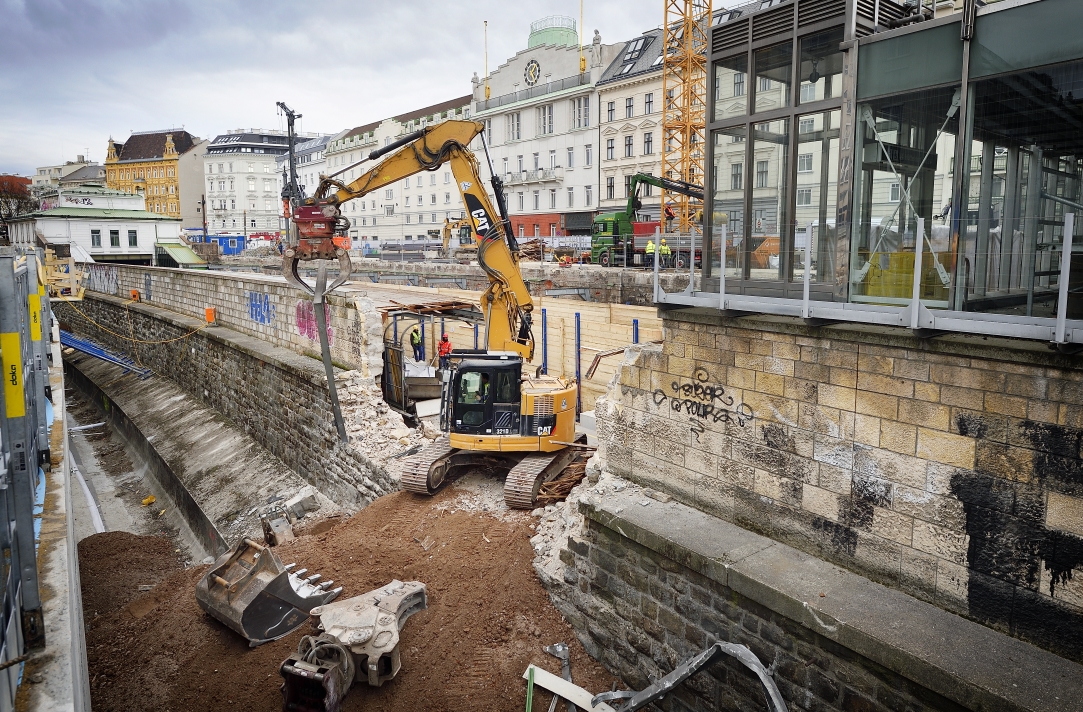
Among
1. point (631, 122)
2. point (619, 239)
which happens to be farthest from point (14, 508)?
point (631, 122)

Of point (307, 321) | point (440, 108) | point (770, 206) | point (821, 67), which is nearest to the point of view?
point (821, 67)

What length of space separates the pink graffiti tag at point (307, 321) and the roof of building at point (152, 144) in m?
88.7

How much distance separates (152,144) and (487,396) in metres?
99.3

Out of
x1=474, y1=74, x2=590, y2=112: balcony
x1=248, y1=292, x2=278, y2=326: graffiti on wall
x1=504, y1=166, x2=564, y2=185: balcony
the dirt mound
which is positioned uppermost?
x1=474, y1=74, x2=590, y2=112: balcony

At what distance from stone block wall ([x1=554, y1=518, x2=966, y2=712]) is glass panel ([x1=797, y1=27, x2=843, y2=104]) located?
4429 millimetres

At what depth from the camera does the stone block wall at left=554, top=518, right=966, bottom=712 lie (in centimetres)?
520

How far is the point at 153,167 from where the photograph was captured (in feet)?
297

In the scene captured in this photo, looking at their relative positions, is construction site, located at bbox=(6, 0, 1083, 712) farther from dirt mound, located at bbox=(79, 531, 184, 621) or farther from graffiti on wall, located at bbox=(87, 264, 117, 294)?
graffiti on wall, located at bbox=(87, 264, 117, 294)

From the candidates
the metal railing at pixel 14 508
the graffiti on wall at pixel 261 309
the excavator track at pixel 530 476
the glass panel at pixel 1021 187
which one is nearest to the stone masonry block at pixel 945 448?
the glass panel at pixel 1021 187

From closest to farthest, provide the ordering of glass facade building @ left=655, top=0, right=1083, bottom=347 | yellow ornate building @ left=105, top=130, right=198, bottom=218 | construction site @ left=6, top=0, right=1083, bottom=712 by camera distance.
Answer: construction site @ left=6, top=0, right=1083, bottom=712
glass facade building @ left=655, top=0, right=1083, bottom=347
yellow ornate building @ left=105, top=130, right=198, bottom=218

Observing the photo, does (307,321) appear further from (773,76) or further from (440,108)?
(440,108)

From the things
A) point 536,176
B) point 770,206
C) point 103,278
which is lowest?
point 103,278

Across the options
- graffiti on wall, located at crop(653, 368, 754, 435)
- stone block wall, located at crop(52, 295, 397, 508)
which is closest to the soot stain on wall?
graffiti on wall, located at crop(653, 368, 754, 435)

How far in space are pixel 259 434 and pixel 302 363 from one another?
108 inches
